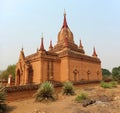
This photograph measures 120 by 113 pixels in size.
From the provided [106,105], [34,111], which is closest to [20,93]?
[34,111]

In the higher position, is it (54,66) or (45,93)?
(54,66)

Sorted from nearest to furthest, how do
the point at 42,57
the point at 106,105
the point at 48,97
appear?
the point at 106,105
the point at 48,97
the point at 42,57

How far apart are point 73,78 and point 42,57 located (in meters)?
5.72

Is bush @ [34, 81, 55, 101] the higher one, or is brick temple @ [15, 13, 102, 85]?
brick temple @ [15, 13, 102, 85]

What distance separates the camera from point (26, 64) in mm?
23531

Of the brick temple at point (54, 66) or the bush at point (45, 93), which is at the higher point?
the brick temple at point (54, 66)

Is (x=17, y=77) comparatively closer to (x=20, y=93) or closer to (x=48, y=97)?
(x=20, y=93)

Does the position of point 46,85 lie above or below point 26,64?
below

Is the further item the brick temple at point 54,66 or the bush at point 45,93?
the brick temple at point 54,66

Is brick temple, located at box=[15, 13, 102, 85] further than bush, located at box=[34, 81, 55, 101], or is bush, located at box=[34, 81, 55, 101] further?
brick temple, located at box=[15, 13, 102, 85]

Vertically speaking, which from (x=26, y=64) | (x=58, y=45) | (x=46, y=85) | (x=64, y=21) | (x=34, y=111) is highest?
(x=64, y=21)

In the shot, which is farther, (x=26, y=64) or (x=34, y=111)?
(x=26, y=64)

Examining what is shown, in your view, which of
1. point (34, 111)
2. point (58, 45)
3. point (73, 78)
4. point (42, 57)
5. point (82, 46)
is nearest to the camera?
point (34, 111)

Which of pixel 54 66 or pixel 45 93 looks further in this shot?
pixel 54 66
